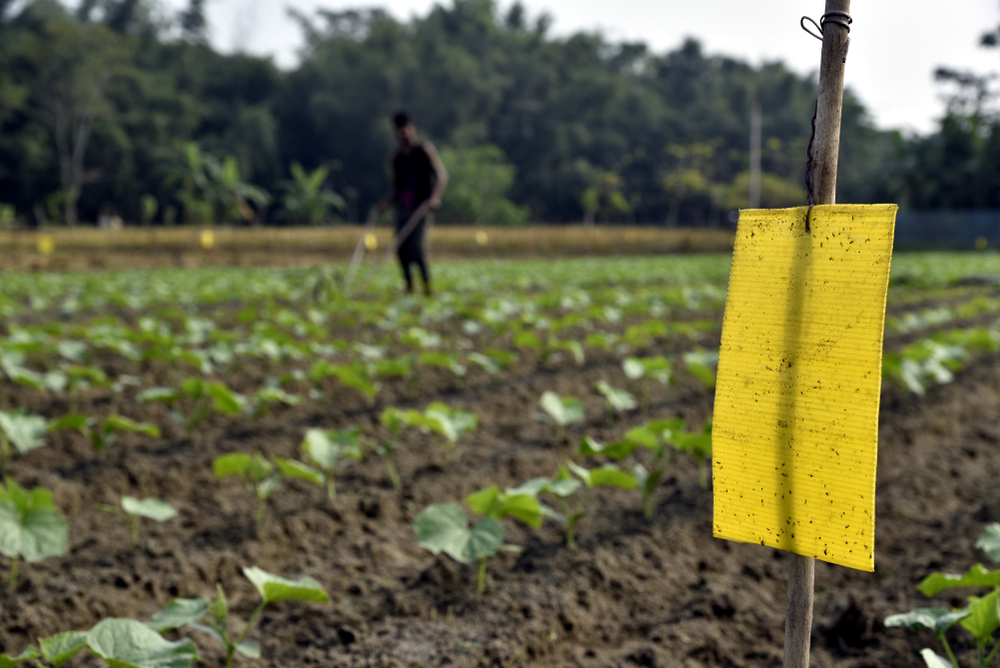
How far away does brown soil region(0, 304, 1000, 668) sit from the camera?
167cm

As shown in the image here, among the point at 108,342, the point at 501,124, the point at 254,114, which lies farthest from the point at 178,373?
the point at 501,124

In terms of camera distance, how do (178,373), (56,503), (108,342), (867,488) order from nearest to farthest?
(867,488) → (56,503) → (108,342) → (178,373)

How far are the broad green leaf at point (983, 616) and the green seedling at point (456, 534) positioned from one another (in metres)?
0.90

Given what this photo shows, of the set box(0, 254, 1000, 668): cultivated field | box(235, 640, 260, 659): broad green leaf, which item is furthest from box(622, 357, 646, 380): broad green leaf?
box(235, 640, 260, 659): broad green leaf

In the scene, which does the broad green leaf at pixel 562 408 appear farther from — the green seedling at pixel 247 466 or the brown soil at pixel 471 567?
the green seedling at pixel 247 466

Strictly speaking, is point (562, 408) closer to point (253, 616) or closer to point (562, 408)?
Answer: point (562, 408)

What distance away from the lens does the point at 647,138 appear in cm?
5150

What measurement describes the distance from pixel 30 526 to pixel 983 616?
6.49 feet

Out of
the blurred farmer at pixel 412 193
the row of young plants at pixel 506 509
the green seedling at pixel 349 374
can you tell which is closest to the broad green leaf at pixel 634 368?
the row of young plants at pixel 506 509

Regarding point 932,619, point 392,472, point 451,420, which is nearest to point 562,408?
point 451,420

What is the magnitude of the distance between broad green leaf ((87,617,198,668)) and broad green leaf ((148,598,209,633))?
0.38 feet

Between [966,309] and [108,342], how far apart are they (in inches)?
273

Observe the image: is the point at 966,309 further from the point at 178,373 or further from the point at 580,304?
the point at 178,373

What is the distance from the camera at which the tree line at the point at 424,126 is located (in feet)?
112
